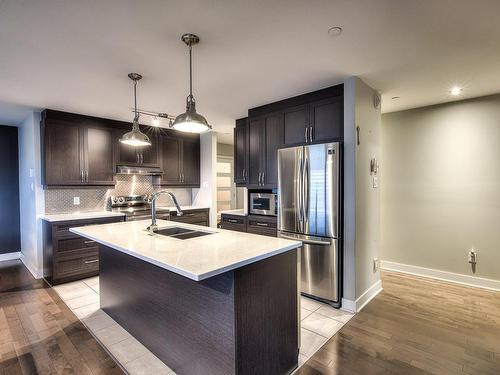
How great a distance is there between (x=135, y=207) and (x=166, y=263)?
363 cm

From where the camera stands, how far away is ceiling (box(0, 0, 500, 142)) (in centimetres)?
165

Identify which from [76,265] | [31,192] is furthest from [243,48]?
[31,192]

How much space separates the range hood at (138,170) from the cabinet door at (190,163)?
560 millimetres

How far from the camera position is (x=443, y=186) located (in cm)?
362

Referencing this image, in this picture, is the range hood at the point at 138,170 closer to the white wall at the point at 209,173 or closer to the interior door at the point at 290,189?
the white wall at the point at 209,173

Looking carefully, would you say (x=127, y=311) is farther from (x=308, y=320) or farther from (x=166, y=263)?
(x=308, y=320)

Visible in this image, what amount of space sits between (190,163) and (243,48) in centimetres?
354

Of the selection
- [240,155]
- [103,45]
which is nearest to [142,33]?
[103,45]

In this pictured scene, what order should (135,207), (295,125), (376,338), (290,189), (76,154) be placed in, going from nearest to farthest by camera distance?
(376,338)
(290,189)
(295,125)
(76,154)
(135,207)

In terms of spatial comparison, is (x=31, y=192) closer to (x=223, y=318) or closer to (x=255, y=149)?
(x=255, y=149)

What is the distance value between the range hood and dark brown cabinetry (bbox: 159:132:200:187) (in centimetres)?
17

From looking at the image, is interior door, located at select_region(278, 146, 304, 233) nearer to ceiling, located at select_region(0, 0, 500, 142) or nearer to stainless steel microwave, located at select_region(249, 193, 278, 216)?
stainless steel microwave, located at select_region(249, 193, 278, 216)

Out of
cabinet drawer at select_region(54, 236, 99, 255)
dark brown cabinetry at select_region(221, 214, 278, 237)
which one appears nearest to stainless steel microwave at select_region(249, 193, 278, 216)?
dark brown cabinetry at select_region(221, 214, 278, 237)

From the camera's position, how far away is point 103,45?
2.04m
